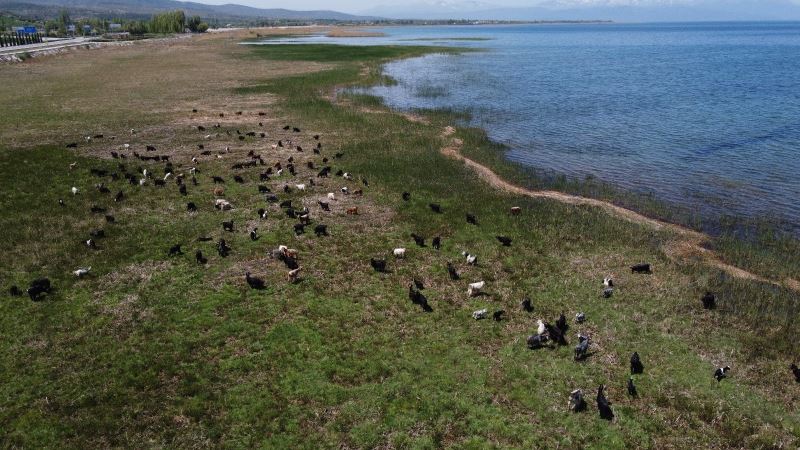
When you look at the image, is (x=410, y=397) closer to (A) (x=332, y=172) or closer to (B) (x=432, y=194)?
(B) (x=432, y=194)

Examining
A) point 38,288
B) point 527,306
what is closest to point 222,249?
point 38,288

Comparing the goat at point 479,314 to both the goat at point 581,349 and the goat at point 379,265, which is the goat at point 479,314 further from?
the goat at point 379,265

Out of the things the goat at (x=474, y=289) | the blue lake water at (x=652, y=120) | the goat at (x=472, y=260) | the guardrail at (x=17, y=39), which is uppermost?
the guardrail at (x=17, y=39)

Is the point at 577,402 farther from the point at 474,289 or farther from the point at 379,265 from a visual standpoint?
the point at 379,265

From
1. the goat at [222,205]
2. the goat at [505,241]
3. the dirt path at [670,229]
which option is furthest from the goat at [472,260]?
the goat at [222,205]

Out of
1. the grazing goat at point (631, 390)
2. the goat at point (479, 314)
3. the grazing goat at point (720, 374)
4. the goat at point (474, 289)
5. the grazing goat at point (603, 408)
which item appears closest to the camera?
the grazing goat at point (603, 408)

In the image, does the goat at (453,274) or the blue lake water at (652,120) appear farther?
the blue lake water at (652,120)

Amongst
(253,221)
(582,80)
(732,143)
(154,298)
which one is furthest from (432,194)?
(582,80)

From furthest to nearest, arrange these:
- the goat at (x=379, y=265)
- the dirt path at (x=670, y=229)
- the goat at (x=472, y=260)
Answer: the goat at (x=472, y=260), the dirt path at (x=670, y=229), the goat at (x=379, y=265)
